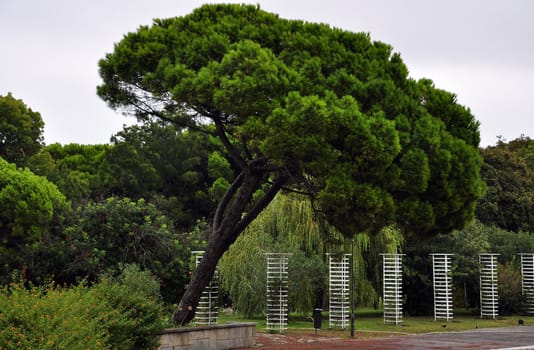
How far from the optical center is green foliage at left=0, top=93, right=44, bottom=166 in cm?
3831

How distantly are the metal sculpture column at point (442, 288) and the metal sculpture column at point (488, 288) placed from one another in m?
1.76

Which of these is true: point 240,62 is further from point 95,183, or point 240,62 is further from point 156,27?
point 95,183

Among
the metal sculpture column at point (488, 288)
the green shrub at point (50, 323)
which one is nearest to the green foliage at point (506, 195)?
the metal sculpture column at point (488, 288)

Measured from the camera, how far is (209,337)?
17.7 metres

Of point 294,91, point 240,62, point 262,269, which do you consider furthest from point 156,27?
point 262,269

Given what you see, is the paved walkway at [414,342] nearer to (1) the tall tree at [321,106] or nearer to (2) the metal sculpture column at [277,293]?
(2) the metal sculpture column at [277,293]

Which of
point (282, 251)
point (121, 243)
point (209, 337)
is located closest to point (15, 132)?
point (121, 243)

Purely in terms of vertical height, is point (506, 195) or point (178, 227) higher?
point (506, 195)

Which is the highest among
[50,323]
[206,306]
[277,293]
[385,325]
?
[277,293]

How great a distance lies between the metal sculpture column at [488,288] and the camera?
3328 cm

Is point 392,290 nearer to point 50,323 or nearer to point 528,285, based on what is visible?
point 528,285

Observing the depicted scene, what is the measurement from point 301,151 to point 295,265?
1447 centimetres

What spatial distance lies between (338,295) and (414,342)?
6150 mm

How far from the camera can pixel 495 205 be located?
1642 inches
